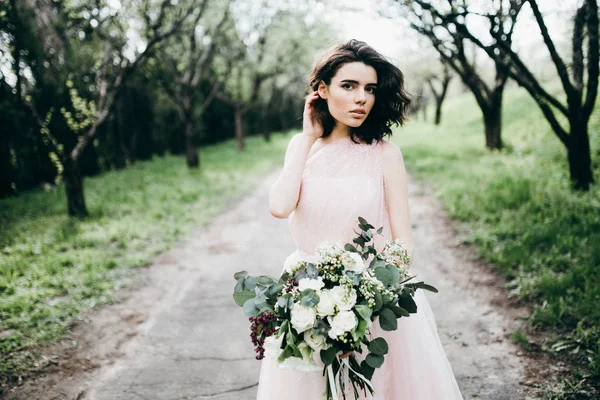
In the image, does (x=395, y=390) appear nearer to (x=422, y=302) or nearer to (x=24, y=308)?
(x=422, y=302)

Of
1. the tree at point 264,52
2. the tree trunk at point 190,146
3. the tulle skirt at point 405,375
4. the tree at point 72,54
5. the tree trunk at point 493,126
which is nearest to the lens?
the tulle skirt at point 405,375

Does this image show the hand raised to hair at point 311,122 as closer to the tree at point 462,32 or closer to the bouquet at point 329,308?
the bouquet at point 329,308

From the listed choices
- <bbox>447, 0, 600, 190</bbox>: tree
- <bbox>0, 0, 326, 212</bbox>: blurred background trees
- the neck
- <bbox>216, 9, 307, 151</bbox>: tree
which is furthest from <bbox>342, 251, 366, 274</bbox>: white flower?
<bbox>216, 9, 307, 151</bbox>: tree

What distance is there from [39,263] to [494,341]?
5.68 m

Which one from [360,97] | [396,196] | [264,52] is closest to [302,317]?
[396,196]

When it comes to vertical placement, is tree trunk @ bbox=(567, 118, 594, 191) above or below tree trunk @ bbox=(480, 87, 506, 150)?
below

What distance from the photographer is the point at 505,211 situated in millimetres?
6477

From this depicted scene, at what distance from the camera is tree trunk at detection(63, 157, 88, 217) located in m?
8.13

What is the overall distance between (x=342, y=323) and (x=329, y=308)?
2.8 inches

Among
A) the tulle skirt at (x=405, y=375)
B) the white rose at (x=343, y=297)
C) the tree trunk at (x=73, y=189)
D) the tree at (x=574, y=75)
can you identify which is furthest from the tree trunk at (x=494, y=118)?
the white rose at (x=343, y=297)

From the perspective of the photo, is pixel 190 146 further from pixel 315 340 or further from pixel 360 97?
pixel 315 340

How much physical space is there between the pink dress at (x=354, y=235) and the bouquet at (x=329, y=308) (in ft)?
1.35

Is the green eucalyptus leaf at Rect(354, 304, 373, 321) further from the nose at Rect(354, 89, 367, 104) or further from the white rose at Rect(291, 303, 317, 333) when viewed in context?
the nose at Rect(354, 89, 367, 104)

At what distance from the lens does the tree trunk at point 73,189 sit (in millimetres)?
8133
